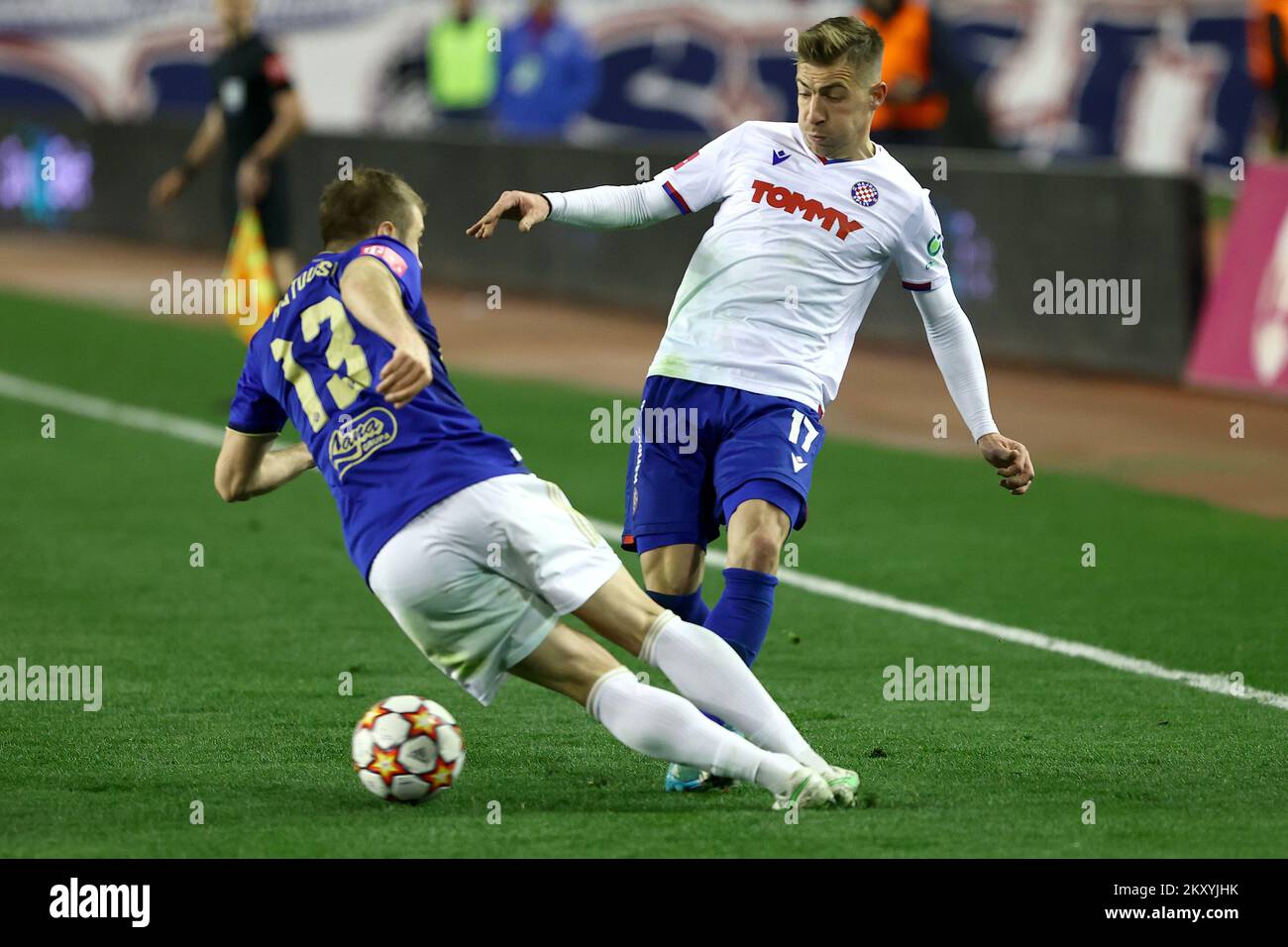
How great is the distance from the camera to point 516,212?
622cm

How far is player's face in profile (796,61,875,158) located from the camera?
642 cm

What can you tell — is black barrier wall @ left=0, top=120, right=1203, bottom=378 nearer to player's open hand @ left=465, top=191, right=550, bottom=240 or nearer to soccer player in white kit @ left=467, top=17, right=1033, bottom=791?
soccer player in white kit @ left=467, top=17, right=1033, bottom=791

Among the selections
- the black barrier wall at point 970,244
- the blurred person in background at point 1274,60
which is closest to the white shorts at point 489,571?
the black barrier wall at point 970,244

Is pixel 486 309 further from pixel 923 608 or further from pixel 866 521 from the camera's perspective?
pixel 923 608

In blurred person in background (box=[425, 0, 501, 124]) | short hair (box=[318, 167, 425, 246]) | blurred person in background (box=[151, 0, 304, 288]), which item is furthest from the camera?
blurred person in background (box=[425, 0, 501, 124])

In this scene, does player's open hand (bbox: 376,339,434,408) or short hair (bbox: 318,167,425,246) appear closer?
player's open hand (bbox: 376,339,434,408)

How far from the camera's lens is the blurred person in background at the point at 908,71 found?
1752cm

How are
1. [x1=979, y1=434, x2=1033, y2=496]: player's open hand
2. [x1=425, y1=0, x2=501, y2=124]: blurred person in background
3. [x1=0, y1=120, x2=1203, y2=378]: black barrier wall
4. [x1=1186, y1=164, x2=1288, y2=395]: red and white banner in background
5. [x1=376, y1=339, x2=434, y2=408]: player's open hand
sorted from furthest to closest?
[x1=425, y1=0, x2=501, y2=124]: blurred person in background
[x1=0, y1=120, x2=1203, y2=378]: black barrier wall
[x1=1186, y1=164, x2=1288, y2=395]: red and white banner in background
[x1=979, y1=434, x2=1033, y2=496]: player's open hand
[x1=376, y1=339, x2=434, y2=408]: player's open hand

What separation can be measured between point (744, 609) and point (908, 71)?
1200 cm

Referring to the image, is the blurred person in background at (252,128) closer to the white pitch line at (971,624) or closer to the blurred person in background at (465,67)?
the white pitch line at (971,624)

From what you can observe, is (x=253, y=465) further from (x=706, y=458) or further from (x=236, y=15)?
(x=236, y=15)

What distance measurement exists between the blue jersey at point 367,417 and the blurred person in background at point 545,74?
17086 mm

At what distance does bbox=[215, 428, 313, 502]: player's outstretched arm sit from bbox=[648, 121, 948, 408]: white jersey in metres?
1.18

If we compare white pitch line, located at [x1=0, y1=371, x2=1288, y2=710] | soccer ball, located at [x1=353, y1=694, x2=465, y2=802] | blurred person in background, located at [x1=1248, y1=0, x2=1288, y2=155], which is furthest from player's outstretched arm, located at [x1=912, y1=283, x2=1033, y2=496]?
blurred person in background, located at [x1=1248, y1=0, x2=1288, y2=155]
